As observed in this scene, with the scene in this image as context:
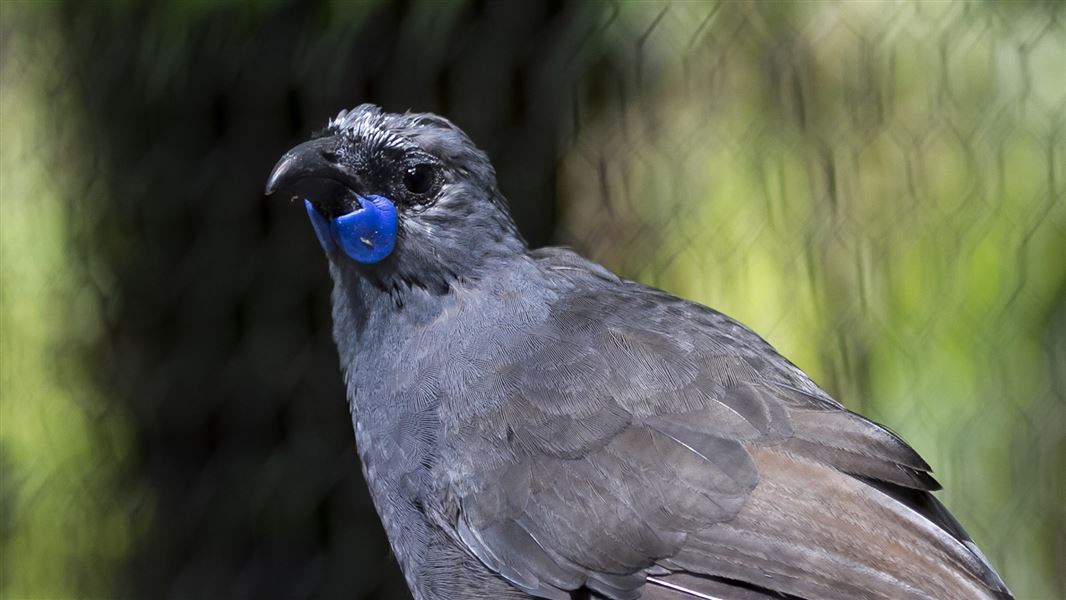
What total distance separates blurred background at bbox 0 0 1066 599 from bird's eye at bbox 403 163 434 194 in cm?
82

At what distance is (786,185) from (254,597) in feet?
5.52

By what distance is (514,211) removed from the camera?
Answer: 9.63ft

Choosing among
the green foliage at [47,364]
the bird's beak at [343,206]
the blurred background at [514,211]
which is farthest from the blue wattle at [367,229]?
the green foliage at [47,364]

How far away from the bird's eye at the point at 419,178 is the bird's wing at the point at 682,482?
306mm

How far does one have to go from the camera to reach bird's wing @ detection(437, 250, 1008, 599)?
71.4 inches

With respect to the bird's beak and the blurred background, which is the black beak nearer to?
the bird's beak

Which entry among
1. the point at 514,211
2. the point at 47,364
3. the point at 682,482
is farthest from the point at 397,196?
the point at 47,364

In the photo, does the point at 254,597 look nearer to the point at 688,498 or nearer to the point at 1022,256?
the point at 688,498

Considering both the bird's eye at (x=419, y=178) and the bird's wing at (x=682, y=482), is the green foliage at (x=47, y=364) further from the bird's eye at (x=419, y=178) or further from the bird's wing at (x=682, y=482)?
the bird's wing at (x=682, y=482)

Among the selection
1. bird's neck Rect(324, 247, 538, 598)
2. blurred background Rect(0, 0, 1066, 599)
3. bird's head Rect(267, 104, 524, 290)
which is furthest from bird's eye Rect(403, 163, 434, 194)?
blurred background Rect(0, 0, 1066, 599)

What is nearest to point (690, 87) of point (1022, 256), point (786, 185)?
point (786, 185)

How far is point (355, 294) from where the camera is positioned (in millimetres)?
2137

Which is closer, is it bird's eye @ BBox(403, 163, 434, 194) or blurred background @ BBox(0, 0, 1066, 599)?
bird's eye @ BBox(403, 163, 434, 194)

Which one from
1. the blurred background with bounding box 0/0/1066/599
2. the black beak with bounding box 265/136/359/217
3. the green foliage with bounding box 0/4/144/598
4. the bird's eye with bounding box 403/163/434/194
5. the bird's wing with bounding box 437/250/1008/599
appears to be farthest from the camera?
the green foliage with bounding box 0/4/144/598
